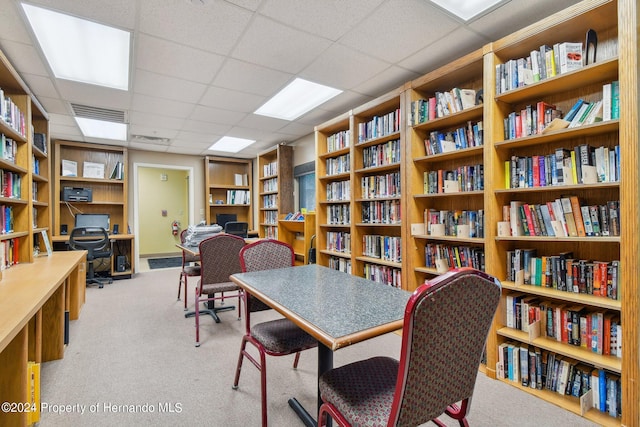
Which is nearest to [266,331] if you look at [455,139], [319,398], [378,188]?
[319,398]

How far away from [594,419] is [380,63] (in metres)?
2.81

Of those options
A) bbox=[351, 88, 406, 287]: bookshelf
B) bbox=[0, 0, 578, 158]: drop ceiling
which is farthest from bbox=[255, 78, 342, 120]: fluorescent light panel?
bbox=[351, 88, 406, 287]: bookshelf

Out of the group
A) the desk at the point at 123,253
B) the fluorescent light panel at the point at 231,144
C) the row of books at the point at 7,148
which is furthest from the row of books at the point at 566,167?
the desk at the point at 123,253

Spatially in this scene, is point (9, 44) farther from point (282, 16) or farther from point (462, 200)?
point (462, 200)

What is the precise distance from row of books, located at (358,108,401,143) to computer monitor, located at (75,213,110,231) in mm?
4694

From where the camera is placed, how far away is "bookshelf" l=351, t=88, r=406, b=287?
3.00 metres

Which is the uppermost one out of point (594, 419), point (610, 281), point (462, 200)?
point (462, 200)

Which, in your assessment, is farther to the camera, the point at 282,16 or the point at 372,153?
the point at 372,153

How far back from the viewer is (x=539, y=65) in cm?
197

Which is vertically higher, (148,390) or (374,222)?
(374,222)

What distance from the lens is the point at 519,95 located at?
2.10 m

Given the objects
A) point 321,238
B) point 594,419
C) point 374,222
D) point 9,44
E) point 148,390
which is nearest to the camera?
point 594,419

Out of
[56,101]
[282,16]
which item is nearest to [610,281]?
[282,16]

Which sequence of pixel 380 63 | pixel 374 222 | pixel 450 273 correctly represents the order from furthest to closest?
pixel 374 222
pixel 380 63
pixel 450 273
